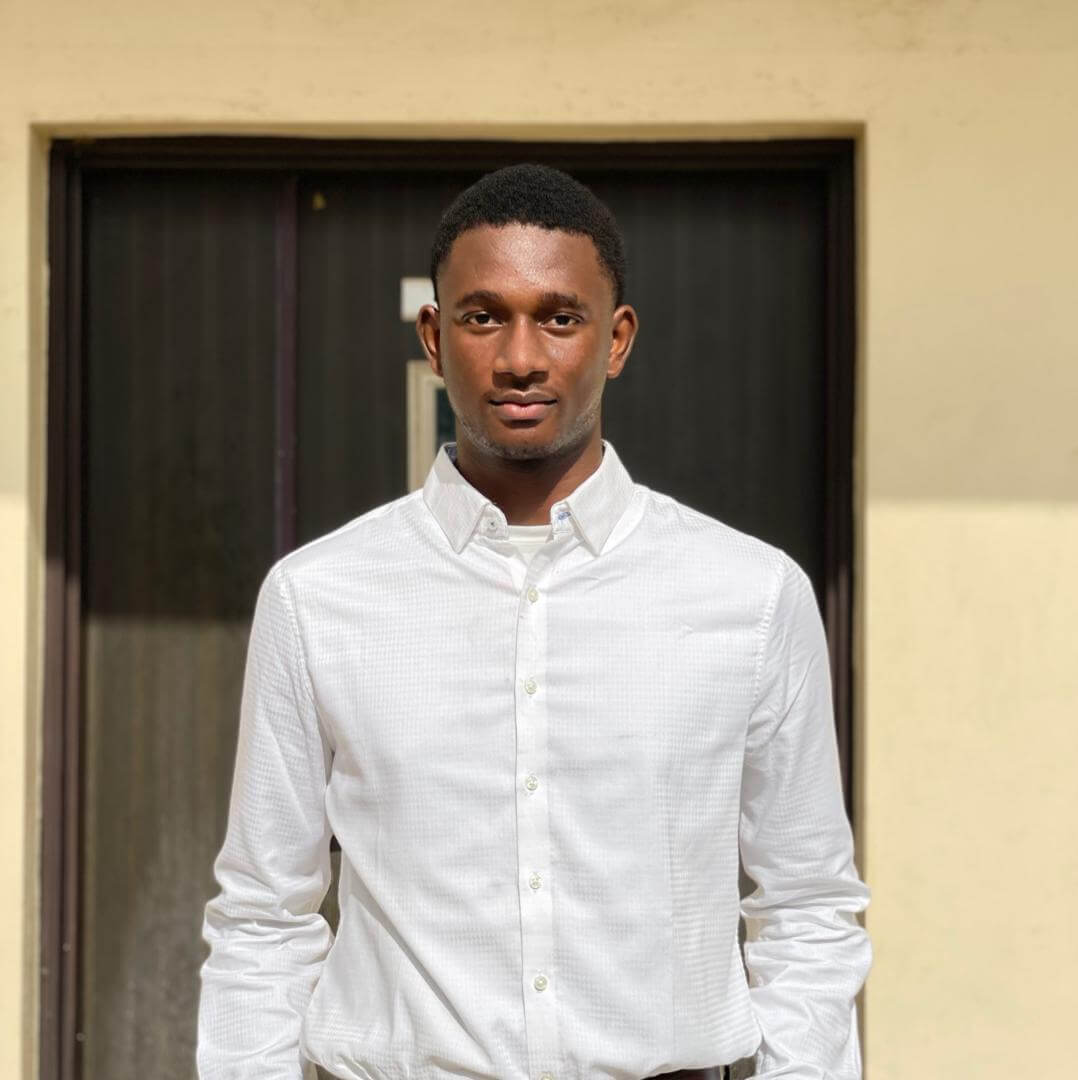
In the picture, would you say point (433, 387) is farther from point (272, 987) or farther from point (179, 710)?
point (272, 987)

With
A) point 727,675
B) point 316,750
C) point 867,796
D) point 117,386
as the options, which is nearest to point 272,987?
point 316,750

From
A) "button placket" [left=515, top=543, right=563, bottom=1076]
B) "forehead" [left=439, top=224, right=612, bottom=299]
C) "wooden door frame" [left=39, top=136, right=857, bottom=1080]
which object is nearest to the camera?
"button placket" [left=515, top=543, right=563, bottom=1076]

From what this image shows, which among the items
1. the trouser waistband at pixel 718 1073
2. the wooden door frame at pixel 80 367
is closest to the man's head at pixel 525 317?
the trouser waistband at pixel 718 1073

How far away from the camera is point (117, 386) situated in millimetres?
3459

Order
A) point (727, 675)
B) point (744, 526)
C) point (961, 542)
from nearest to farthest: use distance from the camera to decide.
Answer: point (727, 675), point (961, 542), point (744, 526)

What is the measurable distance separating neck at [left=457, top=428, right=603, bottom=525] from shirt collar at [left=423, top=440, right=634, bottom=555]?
0.01 metres

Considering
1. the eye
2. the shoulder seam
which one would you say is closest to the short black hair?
the eye

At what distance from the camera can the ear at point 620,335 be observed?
176 centimetres

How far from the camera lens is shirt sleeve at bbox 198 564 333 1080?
5.47 feet

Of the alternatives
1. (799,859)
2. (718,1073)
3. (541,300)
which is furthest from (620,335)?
(718,1073)

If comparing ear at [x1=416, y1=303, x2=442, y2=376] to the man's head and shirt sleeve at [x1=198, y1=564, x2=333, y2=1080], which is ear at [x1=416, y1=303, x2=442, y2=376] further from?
shirt sleeve at [x1=198, y1=564, x2=333, y2=1080]

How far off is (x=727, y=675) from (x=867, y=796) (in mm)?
1616

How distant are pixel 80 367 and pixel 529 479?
2006mm

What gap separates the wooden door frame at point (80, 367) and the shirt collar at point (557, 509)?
1.68 metres
